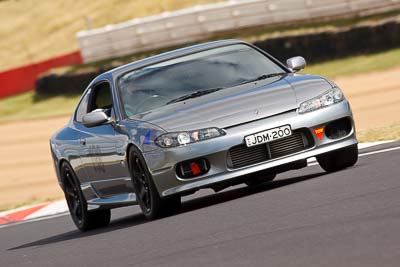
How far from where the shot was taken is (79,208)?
11.0 m

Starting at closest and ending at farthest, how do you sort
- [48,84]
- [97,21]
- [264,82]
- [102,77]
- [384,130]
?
[264,82]
[102,77]
[384,130]
[48,84]
[97,21]

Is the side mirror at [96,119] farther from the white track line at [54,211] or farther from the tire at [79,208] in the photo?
the white track line at [54,211]

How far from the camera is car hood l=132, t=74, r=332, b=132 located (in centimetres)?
914

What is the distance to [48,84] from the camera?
32406 mm

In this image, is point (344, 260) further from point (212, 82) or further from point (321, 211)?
point (212, 82)

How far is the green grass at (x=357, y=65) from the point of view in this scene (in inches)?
971

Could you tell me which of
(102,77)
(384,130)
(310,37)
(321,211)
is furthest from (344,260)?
(310,37)

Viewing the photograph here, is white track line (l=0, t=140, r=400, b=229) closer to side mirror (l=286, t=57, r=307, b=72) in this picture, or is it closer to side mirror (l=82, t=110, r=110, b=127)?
side mirror (l=286, t=57, r=307, b=72)

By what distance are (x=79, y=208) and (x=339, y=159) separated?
248cm

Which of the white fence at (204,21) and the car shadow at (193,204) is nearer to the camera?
the car shadow at (193,204)

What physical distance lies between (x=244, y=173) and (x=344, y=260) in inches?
136

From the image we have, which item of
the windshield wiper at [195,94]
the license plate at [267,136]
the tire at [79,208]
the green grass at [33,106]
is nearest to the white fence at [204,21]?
the green grass at [33,106]

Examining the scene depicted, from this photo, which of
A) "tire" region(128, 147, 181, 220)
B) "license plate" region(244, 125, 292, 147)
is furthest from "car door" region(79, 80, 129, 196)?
"license plate" region(244, 125, 292, 147)

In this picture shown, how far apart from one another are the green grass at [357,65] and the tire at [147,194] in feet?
50.1
